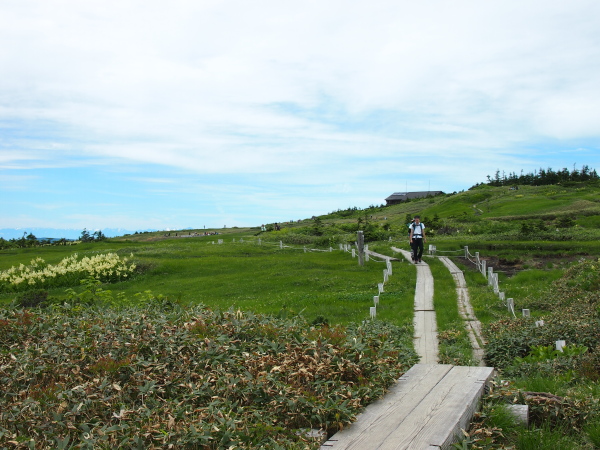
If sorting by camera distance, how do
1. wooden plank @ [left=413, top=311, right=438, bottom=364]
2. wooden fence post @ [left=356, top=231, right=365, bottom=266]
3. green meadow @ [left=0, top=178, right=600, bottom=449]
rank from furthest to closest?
1. wooden fence post @ [left=356, top=231, right=365, bottom=266]
2. wooden plank @ [left=413, top=311, right=438, bottom=364]
3. green meadow @ [left=0, top=178, right=600, bottom=449]

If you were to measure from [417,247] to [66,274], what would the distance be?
1645cm

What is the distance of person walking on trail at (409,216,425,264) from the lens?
22.6m

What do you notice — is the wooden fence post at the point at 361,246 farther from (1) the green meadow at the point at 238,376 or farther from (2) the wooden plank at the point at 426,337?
(1) the green meadow at the point at 238,376

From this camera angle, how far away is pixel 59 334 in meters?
6.49

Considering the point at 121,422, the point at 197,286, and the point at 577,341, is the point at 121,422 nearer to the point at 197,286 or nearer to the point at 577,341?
the point at 577,341

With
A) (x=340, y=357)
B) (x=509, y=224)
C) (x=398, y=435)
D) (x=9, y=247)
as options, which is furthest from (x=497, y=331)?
(x=9, y=247)

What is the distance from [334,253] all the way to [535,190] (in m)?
53.4

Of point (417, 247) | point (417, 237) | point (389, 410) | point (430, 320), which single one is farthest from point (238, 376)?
point (417, 247)

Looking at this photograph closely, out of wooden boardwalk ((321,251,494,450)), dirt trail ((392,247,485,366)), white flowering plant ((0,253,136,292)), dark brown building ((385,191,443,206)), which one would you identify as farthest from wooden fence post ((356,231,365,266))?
dark brown building ((385,191,443,206))

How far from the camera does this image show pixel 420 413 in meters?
4.66

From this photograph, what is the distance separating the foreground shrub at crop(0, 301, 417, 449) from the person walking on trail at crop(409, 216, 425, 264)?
1624cm

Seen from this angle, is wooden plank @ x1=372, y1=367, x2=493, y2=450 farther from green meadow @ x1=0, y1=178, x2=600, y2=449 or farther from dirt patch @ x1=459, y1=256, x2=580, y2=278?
dirt patch @ x1=459, y1=256, x2=580, y2=278

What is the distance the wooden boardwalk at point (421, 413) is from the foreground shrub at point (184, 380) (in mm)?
159

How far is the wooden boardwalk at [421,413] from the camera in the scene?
4.12 metres
